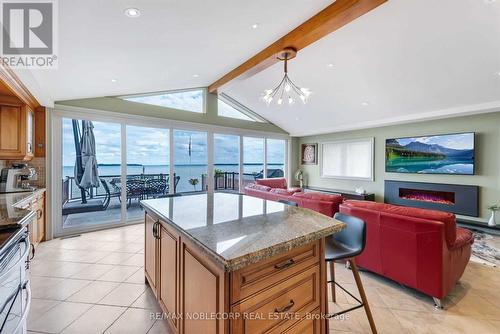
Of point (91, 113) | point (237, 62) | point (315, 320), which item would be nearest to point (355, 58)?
point (237, 62)

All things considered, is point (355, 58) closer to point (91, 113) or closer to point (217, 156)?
point (217, 156)

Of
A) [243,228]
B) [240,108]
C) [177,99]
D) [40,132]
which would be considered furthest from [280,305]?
[240,108]

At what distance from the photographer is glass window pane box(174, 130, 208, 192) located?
17.9 ft

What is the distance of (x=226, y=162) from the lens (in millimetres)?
6500

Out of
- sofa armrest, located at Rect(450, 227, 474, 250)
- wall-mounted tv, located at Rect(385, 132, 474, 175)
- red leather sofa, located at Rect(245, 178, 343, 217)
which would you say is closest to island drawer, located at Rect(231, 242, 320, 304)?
sofa armrest, located at Rect(450, 227, 474, 250)

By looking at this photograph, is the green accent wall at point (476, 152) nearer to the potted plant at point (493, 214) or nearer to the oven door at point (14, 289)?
the potted plant at point (493, 214)

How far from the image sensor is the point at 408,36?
3143 millimetres

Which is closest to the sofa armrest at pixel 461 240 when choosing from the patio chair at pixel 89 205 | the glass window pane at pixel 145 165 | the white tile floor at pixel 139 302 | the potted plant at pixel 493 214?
the white tile floor at pixel 139 302

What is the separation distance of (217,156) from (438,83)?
5.07 metres

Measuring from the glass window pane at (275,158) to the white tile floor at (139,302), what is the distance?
16.4 feet

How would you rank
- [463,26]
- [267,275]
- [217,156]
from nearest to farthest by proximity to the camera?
[267,275] → [463,26] → [217,156]

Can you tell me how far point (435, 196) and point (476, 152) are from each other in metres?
1.20

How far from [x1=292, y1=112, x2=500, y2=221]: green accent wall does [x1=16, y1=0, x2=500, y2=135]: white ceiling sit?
1.82 feet

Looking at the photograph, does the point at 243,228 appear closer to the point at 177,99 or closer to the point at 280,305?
the point at 280,305
